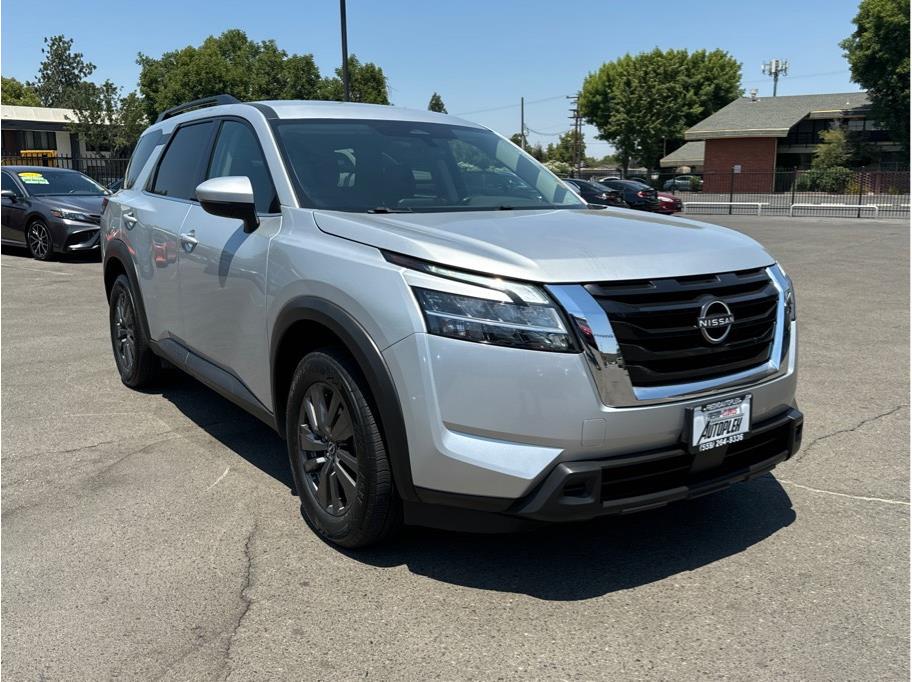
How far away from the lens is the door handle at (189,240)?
4462 mm

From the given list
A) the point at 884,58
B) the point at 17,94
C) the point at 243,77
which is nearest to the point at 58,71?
the point at 17,94

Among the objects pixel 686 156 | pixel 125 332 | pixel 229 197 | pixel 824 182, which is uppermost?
pixel 686 156

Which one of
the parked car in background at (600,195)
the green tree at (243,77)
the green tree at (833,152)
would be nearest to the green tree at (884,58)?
the green tree at (833,152)

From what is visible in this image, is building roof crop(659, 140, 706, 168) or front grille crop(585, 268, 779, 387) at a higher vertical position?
building roof crop(659, 140, 706, 168)

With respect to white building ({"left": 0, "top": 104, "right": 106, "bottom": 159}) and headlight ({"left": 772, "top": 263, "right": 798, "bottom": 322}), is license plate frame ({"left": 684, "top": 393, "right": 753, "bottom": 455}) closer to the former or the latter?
headlight ({"left": 772, "top": 263, "right": 798, "bottom": 322})

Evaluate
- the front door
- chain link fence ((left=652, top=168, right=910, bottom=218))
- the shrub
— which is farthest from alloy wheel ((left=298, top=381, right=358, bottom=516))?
the shrub

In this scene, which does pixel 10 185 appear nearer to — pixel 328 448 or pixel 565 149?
pixel 328 448

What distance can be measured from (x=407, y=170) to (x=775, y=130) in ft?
192

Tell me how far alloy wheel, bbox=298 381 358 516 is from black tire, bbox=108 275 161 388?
2.42m

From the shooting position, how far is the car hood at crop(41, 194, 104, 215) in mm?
13922

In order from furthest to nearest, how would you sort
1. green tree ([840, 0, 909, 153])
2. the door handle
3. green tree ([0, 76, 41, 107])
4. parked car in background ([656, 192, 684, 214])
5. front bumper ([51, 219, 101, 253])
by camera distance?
green tree ([0, 76, 41, 107]), green tree ([840, 0, 909, 153]), parked car in background ([656, 192, 684, 214]), front bumper ([51, 219, 101, 253]), the door handle

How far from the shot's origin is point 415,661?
106 inches

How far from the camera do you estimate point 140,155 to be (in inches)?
236

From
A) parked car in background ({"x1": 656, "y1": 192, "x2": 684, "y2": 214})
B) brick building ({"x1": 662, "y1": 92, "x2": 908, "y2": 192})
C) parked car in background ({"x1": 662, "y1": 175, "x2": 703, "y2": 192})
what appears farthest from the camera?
brick building ({"x1": 662, "y1": 92, "x2": 908, "y2": 192})
